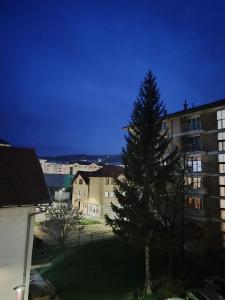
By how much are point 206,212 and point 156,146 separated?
11396mm

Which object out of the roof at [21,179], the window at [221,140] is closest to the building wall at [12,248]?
the roof at [21,179]

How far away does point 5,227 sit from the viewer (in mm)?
12562

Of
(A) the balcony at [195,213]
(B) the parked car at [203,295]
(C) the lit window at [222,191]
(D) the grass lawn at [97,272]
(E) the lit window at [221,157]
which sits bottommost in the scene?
(D) the grass lawn at [97,272]

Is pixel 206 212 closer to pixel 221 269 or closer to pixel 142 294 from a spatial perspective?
pixel 221 269

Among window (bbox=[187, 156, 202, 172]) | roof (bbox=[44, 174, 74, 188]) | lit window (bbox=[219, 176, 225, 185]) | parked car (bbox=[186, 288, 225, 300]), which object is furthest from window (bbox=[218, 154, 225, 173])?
roof (bbox=[44, 174, 74, 188])

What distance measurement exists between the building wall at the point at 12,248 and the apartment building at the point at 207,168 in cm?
1921

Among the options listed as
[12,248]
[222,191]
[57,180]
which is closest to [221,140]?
[222,191]

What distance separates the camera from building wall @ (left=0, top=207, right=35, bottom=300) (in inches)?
492

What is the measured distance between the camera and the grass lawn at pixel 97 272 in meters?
19.4

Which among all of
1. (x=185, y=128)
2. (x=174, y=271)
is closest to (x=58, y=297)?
(x=174, y=271)

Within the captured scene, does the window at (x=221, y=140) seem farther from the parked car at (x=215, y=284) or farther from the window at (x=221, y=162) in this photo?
the parked car at (x=215, y=284)

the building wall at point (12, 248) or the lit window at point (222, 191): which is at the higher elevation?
Answer: the lit window at point (222, 191)

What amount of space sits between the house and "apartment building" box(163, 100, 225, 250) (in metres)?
18.8

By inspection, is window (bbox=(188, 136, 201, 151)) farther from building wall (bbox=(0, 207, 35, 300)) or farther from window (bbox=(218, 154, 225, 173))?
building wall (bbox=(0, 207, 35, 300))
